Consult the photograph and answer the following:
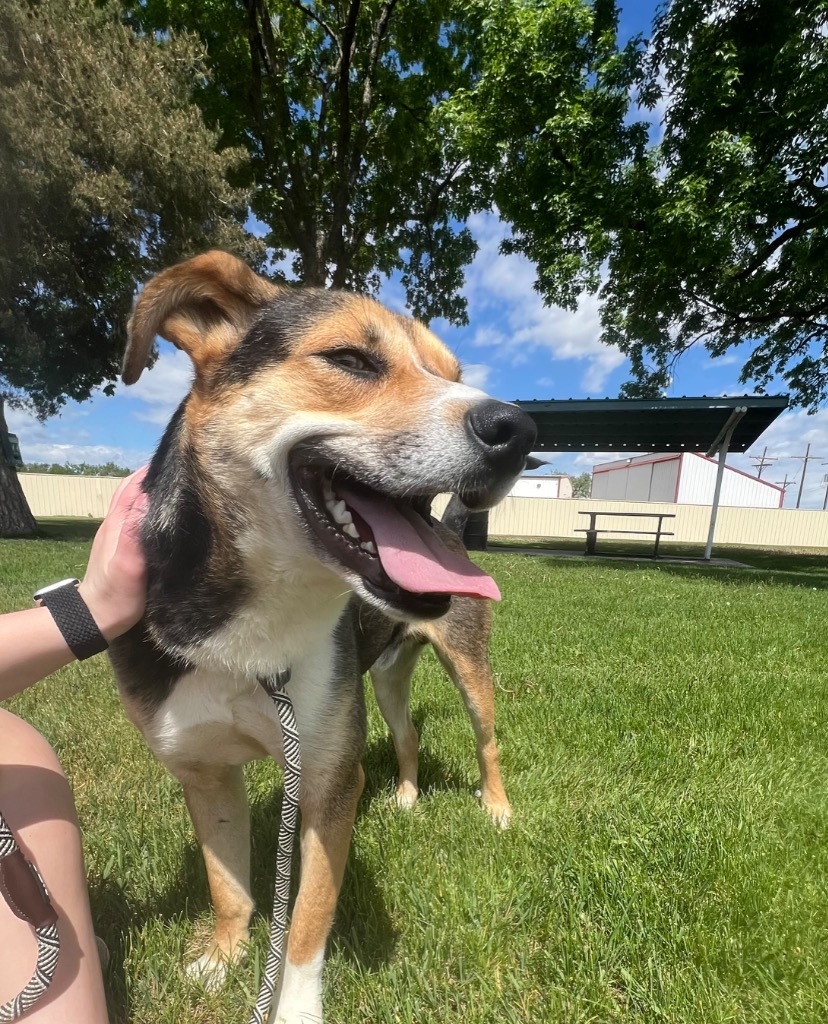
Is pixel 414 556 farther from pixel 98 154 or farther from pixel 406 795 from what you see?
pixel 98 154

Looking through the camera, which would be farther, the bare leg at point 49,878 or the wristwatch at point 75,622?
the wristwatch at point 75,622

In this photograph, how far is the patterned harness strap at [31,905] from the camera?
3.69 feet

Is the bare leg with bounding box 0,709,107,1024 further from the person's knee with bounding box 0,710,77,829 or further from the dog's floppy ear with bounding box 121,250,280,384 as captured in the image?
the dog's floppy ear with bounding box 121,250,280,384

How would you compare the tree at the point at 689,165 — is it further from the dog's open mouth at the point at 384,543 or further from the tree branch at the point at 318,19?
the dog's open mouth at the point at 384,543

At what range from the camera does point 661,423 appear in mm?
16734

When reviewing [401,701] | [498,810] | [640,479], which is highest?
[401,701]

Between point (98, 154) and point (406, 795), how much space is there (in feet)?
48.4

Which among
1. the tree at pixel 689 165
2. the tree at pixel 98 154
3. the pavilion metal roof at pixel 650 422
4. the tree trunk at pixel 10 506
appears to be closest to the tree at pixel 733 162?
the tree at pixel 689 165

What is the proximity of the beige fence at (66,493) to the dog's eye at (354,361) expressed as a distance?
36.0 metres

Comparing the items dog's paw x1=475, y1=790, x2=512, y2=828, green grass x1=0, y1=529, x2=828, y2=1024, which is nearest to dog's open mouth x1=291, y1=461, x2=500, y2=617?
green grass x1=0, y1=529, x2=828, y2=1024

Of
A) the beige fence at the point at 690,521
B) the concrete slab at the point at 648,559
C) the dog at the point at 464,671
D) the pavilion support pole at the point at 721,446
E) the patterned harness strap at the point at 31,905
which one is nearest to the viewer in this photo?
the patterned harness strap at the point at 31,905

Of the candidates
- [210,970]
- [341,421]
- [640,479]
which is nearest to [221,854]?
[210,970]

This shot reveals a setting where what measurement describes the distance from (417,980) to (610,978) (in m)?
0.58

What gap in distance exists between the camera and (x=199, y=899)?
2219mm
